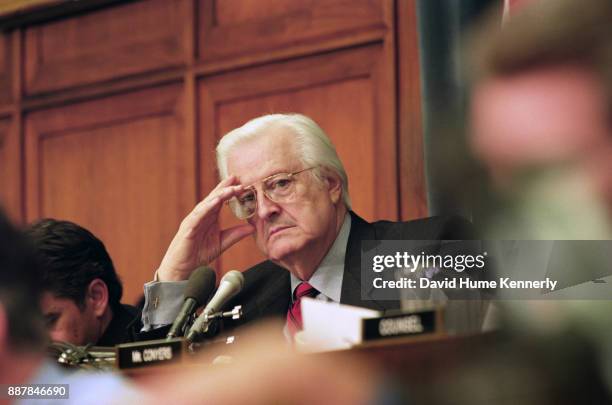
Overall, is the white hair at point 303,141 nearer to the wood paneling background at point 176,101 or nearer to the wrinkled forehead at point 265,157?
the wrinkled forehead at point 265,157

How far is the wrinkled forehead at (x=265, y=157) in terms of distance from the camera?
2646 millimetres

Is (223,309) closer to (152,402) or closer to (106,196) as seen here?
(152,402)

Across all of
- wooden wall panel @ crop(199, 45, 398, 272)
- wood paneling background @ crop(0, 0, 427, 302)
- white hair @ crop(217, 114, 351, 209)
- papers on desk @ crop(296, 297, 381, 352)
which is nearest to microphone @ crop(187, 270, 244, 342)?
white hair @ crop(217, 114, 351, 209)

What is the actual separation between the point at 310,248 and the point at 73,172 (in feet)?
6.91

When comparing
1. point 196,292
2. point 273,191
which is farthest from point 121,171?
point 196,292

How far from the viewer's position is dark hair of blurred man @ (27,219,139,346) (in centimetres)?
280

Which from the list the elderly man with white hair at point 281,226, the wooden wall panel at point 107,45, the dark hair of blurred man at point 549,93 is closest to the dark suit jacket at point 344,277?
the elderly man with white hair at point 281,226

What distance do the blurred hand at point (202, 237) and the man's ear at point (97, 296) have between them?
0.37m

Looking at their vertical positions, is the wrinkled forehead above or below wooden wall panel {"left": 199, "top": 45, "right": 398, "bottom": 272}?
below

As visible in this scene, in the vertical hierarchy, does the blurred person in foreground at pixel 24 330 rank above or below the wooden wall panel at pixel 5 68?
below

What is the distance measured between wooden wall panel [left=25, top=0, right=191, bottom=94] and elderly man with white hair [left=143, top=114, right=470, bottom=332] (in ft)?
4.69

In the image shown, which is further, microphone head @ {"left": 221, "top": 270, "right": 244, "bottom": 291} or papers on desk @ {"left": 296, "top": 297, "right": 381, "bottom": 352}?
microphone head @ {"left": 221, "top": 270, "right": 244, "bottom": 291}

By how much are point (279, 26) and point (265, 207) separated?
1418 mm

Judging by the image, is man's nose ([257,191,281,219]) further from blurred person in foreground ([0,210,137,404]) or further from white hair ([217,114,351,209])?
blurred person in foreground ([0,210,137,404])
